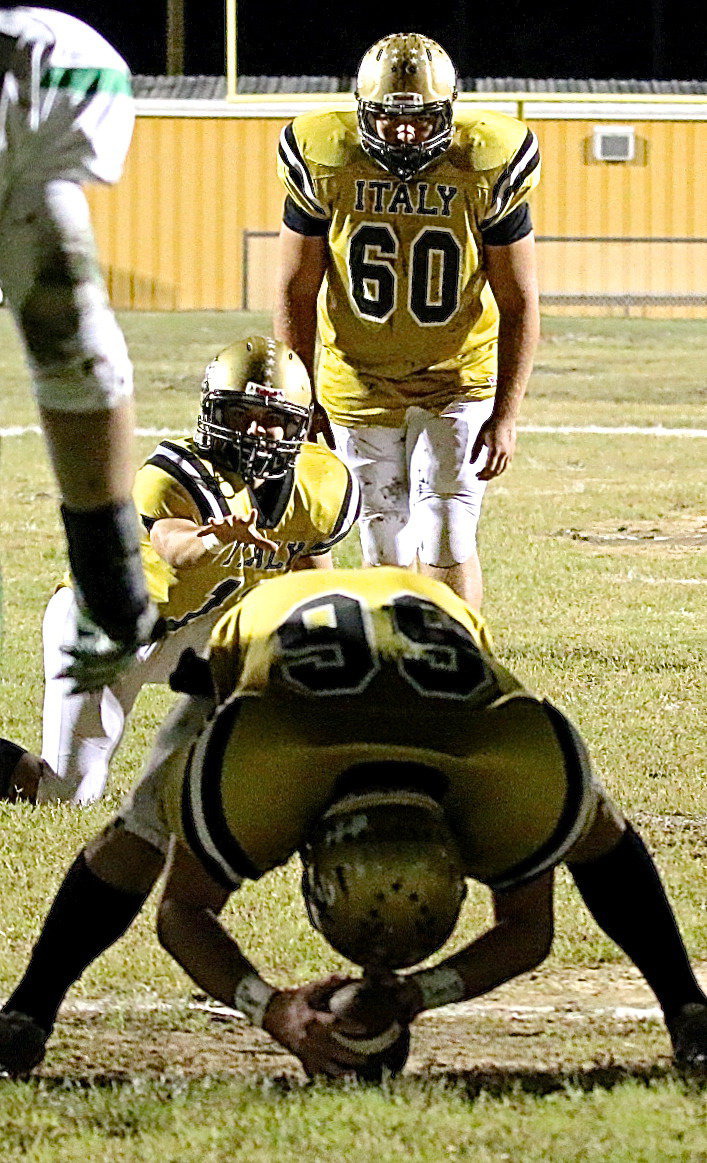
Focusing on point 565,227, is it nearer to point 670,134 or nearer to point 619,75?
point 670,134

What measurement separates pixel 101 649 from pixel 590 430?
30.9 feet

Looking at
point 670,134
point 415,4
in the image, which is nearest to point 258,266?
point 670,134

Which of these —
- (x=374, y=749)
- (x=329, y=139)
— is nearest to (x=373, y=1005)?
(x=374, y=749)

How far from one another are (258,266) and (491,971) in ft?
68.4

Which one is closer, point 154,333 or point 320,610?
point 320,610

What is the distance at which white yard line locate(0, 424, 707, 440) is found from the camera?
38.5 ft

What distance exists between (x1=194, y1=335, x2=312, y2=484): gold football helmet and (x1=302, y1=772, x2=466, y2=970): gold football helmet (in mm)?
1683

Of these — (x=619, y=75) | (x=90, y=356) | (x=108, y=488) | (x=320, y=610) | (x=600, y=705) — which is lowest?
(x=600, y=705)

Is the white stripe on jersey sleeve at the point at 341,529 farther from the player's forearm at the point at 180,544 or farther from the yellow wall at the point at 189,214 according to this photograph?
the yellow wall at the point at 189,214

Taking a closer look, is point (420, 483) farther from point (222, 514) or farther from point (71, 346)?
point (71, 346)

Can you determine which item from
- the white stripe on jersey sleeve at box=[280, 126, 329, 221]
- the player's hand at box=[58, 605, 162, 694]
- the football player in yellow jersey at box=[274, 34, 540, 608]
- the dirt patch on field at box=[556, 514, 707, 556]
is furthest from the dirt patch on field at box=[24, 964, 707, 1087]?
the dirt patch on field at box=[556, 514, 707, 556]

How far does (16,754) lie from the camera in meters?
4.65

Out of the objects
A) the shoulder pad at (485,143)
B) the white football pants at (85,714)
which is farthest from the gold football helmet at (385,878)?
the shoulder pad at (485,143)

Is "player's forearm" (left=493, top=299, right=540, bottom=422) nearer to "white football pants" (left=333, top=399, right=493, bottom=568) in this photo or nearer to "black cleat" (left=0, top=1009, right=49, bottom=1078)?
"white football pants" (left=333, top=399, right=493, bottom=568)
